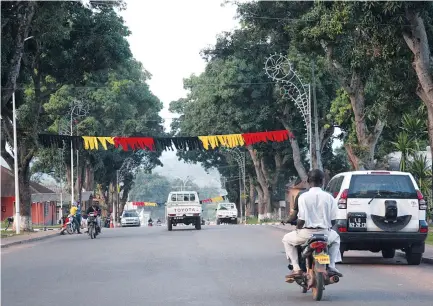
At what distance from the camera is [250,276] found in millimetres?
16562

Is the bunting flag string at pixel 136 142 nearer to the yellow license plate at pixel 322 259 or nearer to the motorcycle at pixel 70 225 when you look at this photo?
the motorcycle at pixel 70 225

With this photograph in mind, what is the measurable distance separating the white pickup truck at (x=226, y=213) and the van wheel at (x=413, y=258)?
5929 cm

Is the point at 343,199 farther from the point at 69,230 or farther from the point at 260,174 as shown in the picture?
the point at 260,174

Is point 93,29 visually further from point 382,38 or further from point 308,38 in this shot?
point 382,38

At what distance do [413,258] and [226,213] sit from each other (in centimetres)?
5961

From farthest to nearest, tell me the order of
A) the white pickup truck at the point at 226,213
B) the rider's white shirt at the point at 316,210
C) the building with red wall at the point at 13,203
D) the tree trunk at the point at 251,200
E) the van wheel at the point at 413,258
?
1. the tree trunk at the point at 251,200
2. the white pickup truck at the point at 226,213
3. the building with red wall at the point at 13,203
4. the van wheel at the point at 413,258
5. the rider's white shirt at the point at 316,210

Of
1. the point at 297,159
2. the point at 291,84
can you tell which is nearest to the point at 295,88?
the point at 291,84

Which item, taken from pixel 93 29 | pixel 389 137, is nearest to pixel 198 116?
pixel 389 137

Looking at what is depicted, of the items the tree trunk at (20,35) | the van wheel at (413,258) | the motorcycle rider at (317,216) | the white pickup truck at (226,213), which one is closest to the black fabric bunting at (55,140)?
the tree trunk at (20,35)

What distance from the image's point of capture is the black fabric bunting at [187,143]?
47.0 meters

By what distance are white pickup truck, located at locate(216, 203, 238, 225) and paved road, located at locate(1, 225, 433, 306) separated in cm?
5386

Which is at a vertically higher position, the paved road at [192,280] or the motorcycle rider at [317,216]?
the motorcycle rider at [317,216]

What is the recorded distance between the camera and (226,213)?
7850cm

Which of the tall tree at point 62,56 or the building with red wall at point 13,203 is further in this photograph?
the building with red wall at point 13,203
